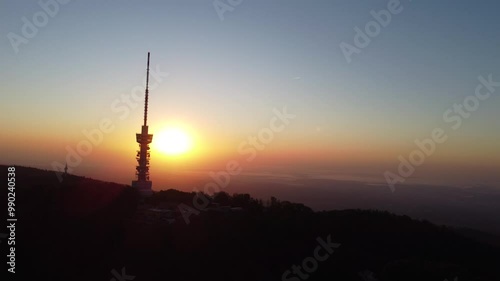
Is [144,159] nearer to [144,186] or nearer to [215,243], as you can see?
[144,186]

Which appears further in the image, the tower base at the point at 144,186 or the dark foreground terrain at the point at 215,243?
the tower base at the point at 144,186

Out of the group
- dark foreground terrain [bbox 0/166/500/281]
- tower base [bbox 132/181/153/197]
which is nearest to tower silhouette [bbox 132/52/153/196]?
tower base [bbox 132/181/153/197]

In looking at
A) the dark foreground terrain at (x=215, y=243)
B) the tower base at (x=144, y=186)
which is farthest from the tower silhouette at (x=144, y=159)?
the dark foreground terrain at (x=215, y=243)

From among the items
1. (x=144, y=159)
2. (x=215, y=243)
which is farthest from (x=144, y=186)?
(x=215, y=243)

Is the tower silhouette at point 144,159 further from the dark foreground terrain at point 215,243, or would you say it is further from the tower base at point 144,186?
the dark foreground terrain at point 215,243

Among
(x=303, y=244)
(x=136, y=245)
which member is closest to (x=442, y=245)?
(x=303, y=244)

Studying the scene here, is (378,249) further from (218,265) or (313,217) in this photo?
(218,265)

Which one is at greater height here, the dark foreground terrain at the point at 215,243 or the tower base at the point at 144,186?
the tower base at the point at 144,186

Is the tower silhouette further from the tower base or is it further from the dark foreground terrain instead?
the dark foreground terrain
